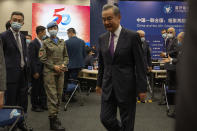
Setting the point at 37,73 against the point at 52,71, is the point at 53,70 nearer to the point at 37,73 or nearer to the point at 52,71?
the point at 52,71

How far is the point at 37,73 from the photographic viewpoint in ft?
13.8

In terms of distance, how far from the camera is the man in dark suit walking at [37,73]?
425cm

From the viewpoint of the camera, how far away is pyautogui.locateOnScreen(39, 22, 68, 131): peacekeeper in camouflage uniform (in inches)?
133

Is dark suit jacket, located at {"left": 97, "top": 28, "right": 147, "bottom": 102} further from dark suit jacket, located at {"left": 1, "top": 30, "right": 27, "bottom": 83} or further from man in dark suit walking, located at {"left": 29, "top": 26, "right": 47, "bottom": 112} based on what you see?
man in dark suit walking, located at {"left": 29, "top": 26, "right": 47, "bottom": 112}

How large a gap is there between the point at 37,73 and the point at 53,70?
2.94ft

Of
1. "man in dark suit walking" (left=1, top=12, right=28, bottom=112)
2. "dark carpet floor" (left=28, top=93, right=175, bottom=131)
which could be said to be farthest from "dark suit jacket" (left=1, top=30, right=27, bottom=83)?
"dark carpet floor" (left=28, top=93, right=175, bottom=131)

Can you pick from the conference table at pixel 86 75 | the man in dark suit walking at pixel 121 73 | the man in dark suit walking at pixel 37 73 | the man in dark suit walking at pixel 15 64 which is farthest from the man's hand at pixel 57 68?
the conference table at pixel 86 75

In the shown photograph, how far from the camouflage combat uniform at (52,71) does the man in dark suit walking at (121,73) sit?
1452 mm

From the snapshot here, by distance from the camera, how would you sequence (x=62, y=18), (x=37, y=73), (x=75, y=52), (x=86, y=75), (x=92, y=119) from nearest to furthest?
1. (x=92, y=119)
2. (x=37, y=73)
3. (x=75, y=52)
4. (x=86, y=75)
5. (x=62, y=18)

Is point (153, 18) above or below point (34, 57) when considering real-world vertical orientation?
above

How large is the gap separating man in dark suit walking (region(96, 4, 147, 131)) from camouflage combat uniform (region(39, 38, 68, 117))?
1.45 meters

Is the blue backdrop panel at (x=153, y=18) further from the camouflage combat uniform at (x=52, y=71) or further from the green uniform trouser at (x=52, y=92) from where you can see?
the green uniform trouser at (x=52, y=92)

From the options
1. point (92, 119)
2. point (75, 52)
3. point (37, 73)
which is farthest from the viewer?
point (75, 52)

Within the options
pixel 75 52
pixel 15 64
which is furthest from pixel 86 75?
pixel 15 64
